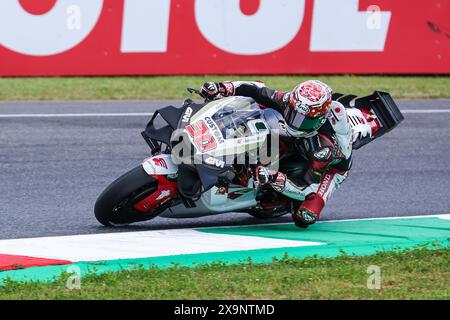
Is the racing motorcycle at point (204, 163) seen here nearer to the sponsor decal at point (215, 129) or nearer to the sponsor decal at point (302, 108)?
the sponsor decal at point (215, 129)

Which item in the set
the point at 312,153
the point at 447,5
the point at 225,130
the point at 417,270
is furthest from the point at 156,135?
the point at 447,5

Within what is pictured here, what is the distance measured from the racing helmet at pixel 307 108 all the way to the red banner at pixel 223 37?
7.87m

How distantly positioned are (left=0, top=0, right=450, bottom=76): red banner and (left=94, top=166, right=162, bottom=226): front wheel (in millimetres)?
7484

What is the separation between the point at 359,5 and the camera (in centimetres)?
Result: 1591

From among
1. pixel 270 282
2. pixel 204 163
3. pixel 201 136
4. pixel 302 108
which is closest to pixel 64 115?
pixel 201 136

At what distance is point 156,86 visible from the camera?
51.4ft

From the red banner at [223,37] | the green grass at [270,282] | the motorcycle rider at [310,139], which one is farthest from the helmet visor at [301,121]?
the red banner at [223,37]

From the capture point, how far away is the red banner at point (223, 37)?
15.2m

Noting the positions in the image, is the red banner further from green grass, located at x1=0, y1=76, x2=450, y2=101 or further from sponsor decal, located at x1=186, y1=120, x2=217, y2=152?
sponsor decal, located at x1=186, y1=120, x2=217, y2=152

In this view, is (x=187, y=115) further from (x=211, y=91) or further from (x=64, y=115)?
(x=64, y=115)

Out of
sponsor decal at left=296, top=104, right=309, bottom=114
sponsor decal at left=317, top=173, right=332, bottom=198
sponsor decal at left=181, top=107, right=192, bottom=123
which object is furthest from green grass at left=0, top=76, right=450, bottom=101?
sponsor decal at left=296, top=104, right=309, bottom=114

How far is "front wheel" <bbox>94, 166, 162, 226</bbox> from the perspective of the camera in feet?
25.6

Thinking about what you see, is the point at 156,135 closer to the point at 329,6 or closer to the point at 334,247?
the point at 334,247
